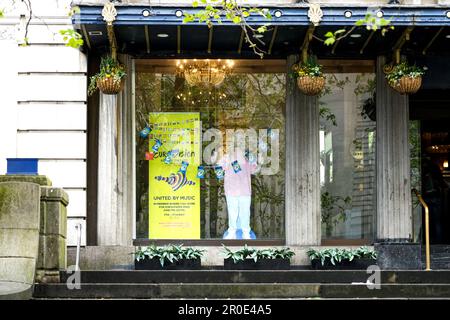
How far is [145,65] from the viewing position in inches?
781

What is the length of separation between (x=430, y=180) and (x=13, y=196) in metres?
10.1

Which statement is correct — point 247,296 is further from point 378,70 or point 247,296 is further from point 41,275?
point 378,70

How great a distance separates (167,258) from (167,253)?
4.7 inches

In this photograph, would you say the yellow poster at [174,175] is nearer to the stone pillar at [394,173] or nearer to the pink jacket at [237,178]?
Result: the pink jacket at [237,178]

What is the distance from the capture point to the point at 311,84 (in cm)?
1833

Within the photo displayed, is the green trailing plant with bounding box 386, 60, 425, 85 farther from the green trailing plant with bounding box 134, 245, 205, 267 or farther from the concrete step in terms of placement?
the green trailing plant with bounding box 134, 245, 205, 267

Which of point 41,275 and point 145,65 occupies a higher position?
point 145,65

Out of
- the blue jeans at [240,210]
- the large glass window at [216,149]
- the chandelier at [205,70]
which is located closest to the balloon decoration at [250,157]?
the large glass window at [216,149]

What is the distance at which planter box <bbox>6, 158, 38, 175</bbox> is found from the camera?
16016 millimetres

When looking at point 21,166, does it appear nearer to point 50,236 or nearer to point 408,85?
point 50,236

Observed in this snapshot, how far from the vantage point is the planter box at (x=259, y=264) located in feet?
58.0

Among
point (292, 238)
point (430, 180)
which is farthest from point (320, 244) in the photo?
point (430, 180)

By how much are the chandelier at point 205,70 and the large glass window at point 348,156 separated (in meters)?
2.21

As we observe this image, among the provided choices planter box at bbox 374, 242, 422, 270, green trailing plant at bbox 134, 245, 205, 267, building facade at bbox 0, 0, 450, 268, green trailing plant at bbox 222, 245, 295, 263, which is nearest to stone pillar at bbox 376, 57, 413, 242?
building facade at bbox 0, 0, 450, 268
